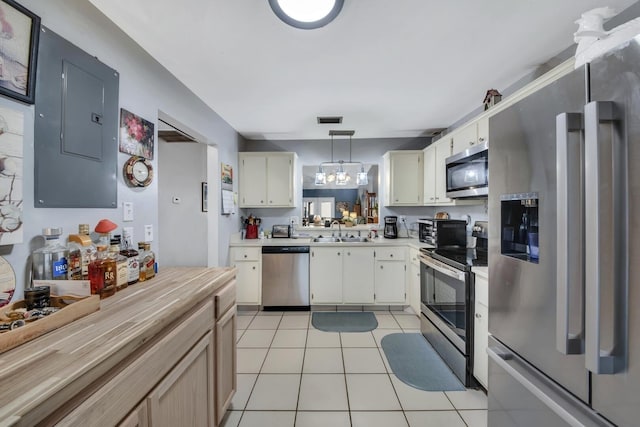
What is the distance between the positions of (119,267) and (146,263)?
0.74 ft

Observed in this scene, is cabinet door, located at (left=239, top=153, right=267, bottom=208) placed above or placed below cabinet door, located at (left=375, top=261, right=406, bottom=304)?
above

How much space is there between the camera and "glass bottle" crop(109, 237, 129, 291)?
120 centimetres

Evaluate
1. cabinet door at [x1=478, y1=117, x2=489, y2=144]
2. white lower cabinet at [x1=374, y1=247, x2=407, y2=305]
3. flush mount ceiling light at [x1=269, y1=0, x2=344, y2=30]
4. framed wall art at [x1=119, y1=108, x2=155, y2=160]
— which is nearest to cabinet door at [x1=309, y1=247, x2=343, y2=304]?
white lower cabinet at [x1=374, y1=247, x2=407, y2=305]

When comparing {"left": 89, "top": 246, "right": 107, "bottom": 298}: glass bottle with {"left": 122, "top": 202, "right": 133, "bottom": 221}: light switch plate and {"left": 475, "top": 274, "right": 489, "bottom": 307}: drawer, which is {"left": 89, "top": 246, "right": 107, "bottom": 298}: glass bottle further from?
{"left": 475, "top": 274, "right": 489, "bottom": 307}: drawer

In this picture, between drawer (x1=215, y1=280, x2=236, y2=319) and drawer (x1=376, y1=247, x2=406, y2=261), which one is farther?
drawer (x1=376, y1=247, x2=406, y2=261)

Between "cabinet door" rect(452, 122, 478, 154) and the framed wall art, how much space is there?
8.54 ft

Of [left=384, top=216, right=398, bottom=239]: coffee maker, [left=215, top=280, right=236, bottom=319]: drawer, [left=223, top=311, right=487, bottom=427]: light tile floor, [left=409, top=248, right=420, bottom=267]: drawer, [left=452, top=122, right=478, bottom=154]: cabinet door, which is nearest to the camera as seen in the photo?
[left=215, top=280, right=236, bottom=319]: drawer

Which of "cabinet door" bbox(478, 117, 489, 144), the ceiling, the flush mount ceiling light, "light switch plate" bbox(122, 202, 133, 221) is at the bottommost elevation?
"light switch plate" bbox(122, 202, 133, 221)

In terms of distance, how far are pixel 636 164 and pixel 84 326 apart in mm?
1609

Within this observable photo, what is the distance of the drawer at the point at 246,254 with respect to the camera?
330 centimetres

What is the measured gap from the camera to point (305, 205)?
406 centimetres

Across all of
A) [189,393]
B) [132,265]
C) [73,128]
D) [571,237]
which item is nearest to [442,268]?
[571,237]

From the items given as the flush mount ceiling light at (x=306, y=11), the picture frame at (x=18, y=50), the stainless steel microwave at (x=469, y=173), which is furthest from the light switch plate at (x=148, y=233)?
the stainless steel microwave at (x=469, y=173)

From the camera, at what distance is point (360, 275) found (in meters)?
3.28
